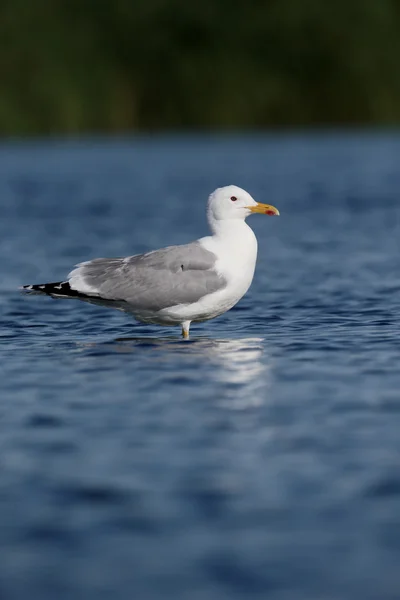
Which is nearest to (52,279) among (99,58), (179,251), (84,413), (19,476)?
(179,251)

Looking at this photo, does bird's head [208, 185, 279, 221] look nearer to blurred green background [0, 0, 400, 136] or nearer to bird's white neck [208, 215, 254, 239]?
bird's white neck [208, 215, 254, 239]

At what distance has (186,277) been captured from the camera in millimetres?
11352

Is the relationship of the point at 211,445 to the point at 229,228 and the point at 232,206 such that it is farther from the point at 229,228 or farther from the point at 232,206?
the point at 232,206

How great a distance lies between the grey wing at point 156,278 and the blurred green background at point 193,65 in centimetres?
4401

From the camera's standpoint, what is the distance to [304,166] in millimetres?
48094

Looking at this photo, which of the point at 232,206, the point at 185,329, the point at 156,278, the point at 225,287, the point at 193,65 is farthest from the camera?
the point at 193,65

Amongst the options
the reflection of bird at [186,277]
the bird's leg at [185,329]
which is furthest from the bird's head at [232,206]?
the bird's leg at [185,329]

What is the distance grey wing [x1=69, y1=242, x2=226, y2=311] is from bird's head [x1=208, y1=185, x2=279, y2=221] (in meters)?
0.34

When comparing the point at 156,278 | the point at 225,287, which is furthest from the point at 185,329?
the point at 225,287

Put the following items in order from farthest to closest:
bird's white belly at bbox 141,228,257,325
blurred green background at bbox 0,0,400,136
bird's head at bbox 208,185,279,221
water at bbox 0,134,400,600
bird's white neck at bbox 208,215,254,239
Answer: blurred green background at bbox 0,0,400,136 → bird's head at bbox 208,185,279,221 → bird's white neck at bbox 208,215,254,239 → bird's white belly at bbox 141,228,257,325 → water at bbox 0,134,400,600

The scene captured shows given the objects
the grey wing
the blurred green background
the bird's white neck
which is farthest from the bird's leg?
the blurred green background

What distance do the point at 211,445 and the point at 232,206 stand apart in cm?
423

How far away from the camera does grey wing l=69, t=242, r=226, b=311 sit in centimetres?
1130

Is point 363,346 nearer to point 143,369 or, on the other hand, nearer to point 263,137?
point 143,369
